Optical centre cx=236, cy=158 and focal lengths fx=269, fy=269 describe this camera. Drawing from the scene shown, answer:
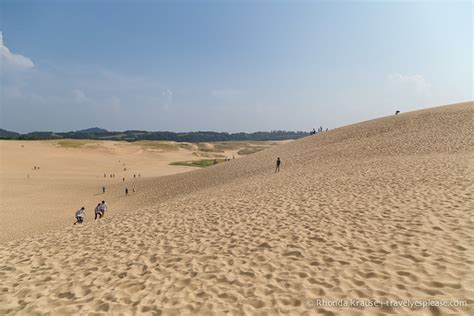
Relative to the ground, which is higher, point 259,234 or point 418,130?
point 418,130

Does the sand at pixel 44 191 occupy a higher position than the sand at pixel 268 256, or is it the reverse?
the sand at pixel 268 256

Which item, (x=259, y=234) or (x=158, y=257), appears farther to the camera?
(x=259, y=234)

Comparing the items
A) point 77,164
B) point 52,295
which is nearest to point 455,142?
point 52,295

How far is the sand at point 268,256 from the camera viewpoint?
5.34 meters

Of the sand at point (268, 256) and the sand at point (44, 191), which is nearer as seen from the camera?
the sand at point (268, 256)

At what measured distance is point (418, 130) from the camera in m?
29.6

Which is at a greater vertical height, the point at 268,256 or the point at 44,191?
the point at 268,256

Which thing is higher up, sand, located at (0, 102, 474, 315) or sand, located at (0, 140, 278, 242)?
sand, located at (0, 102, 474, 315)

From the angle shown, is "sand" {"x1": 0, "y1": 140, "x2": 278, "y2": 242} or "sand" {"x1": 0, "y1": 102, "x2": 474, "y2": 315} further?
"sand" {"x1": 0, "y1": 140, "x2": 278, "y2": 242}

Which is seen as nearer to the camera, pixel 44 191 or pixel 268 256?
pixel 268 256

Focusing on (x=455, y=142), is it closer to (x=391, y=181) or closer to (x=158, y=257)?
(x=391, y=181)

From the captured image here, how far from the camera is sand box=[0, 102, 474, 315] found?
5.34 meters

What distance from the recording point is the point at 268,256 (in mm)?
7043

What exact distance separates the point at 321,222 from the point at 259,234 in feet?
7.21
